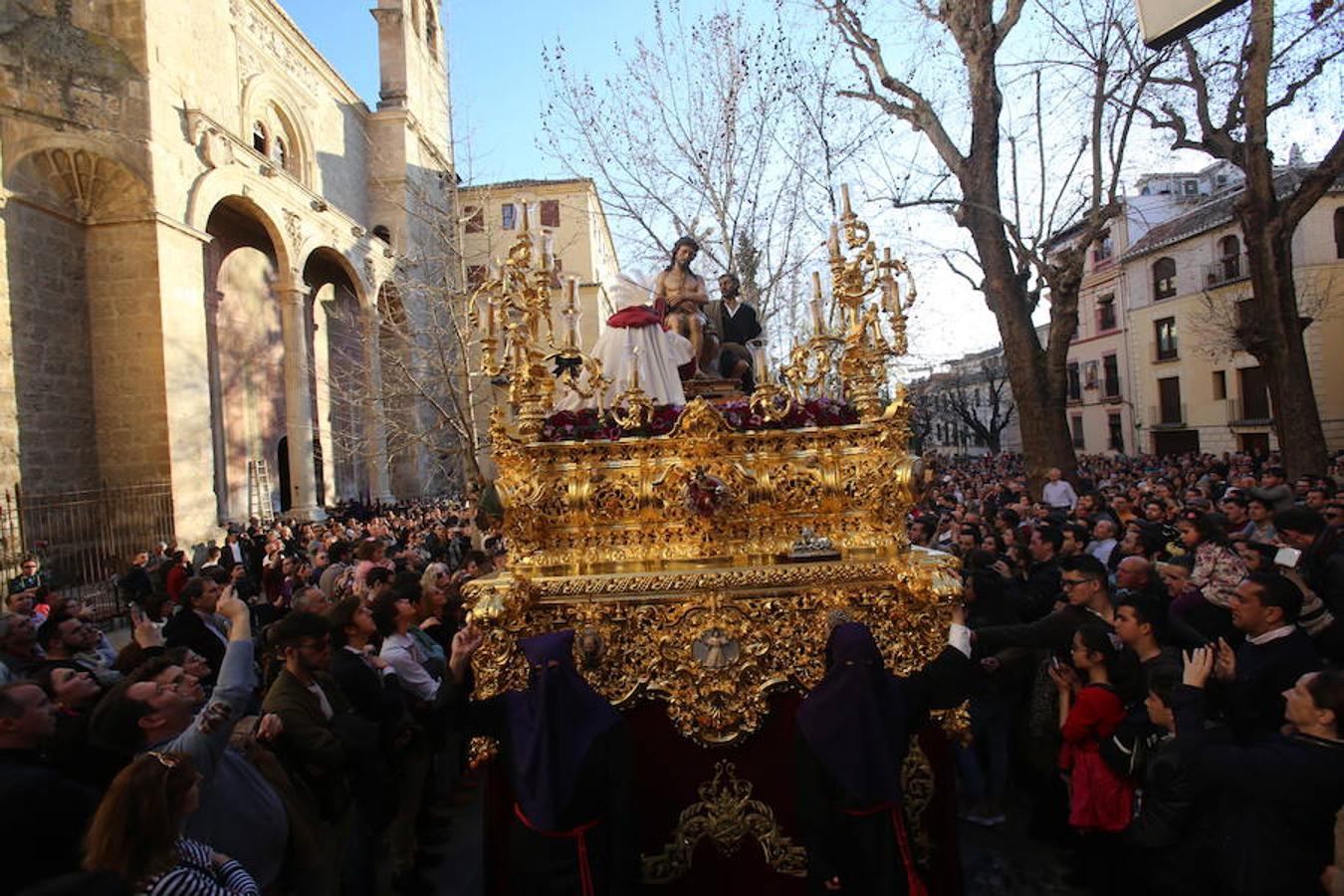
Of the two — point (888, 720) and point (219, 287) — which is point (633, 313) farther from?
point (219, 287)

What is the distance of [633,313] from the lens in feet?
17.9

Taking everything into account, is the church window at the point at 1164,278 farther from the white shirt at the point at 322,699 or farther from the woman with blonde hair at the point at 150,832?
the woman with blonde hair at the point at 150,832

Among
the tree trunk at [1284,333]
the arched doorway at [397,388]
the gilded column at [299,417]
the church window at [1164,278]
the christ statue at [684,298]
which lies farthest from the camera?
the church window at [1164,278]

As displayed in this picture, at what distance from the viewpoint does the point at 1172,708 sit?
325 centimetres

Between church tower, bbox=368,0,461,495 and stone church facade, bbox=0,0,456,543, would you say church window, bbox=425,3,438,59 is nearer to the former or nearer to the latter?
church tower, bbox=368,0,461,495

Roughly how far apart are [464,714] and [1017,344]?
11.4 metres

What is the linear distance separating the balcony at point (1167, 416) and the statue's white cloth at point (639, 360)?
1385 inches

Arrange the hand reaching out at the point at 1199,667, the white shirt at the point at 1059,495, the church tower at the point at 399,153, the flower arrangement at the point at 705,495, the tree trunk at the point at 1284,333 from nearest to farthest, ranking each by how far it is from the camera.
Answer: the hand reaching out at the point at 1199,667 → the flower arrangement at the point at 705,495 → the white shirt at the point at 1059,495 → the tree trunk at the point at 1284,333 → the church tower at the point at 399,153

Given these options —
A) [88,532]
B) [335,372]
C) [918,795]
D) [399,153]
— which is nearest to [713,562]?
[918,795]

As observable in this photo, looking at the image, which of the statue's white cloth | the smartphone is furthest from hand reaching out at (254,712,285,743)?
the smartphone

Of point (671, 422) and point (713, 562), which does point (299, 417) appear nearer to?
point (671, 422)

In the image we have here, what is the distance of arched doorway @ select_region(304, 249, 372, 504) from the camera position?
885 inches

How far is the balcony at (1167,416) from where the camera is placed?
33.5m

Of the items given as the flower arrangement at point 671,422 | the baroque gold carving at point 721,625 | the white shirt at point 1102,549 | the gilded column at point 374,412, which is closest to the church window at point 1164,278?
the gilded column at point 374,412
